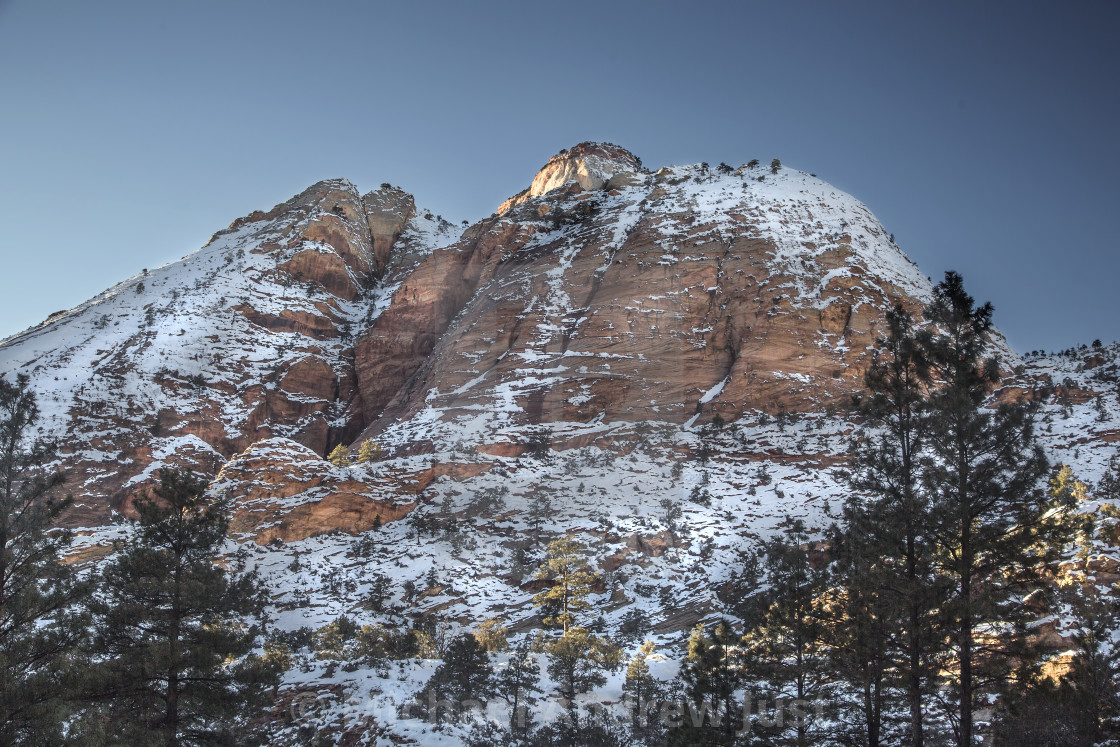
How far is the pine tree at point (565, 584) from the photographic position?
3228 centimetres

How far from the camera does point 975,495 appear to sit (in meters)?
14.4

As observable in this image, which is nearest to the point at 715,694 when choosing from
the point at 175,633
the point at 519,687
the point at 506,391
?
the point at 519,687

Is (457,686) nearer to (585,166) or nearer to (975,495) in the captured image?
(975,495)

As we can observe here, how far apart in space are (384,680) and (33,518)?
11.5 meters

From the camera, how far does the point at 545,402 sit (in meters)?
57.2

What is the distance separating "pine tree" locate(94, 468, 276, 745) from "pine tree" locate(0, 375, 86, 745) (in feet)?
6.64

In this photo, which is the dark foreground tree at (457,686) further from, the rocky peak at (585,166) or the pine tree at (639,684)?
the rocky peak at (585,166)

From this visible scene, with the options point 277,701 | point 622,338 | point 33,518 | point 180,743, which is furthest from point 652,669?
point 622,338

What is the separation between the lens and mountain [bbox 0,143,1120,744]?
38375mm

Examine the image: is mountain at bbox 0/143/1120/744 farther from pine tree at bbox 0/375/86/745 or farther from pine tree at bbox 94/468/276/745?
pine tree at bbox 0/375/86/745

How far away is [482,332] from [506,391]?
9366mm

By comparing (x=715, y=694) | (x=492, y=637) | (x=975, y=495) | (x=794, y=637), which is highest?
(x=975, y=495)

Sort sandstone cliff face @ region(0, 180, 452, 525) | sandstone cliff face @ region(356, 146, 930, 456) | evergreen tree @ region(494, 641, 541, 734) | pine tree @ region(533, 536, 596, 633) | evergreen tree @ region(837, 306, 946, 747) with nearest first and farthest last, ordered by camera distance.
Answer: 1. evergreen tree @ region(837, 306, 946, 747)
2. evergreen tree @ region(494, 641, 541, 734)
3. pine tree @ region(533, 536, 596, 633)
4. sandstone cliff face @ region(356, 146, 930, 456)
5. sandstone cliff face @ region(0, 180, 452, 525)

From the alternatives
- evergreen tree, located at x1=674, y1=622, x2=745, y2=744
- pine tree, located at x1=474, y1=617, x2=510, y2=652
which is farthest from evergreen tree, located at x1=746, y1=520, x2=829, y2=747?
pine tree, located at x1=474, y1=617, x2=510, y2=652
